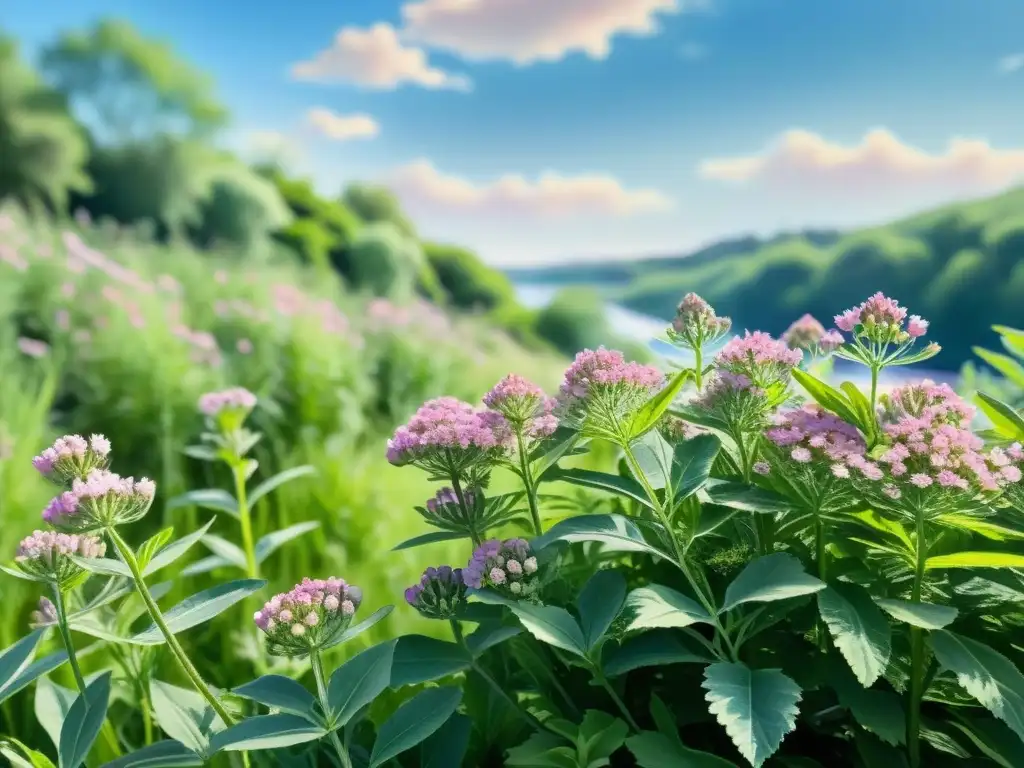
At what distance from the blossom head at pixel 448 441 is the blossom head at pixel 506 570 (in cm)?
6

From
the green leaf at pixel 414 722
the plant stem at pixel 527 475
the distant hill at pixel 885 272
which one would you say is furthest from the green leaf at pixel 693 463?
the distant hill at pixel 885 272

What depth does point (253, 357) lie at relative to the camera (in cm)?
280

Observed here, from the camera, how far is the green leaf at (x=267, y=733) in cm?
48

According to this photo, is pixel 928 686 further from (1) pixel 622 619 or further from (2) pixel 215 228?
(2) pixel 215 228

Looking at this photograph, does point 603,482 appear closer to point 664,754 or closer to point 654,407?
point 654,407

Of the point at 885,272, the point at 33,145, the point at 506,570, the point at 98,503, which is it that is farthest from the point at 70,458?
the point at 885,272

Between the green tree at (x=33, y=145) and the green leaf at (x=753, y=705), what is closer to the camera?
the green leaf at (x=753, y=705)

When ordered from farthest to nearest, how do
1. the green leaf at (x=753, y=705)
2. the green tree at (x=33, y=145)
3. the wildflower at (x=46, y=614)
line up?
the green tree at (x=33, y=145) → the wildflower at (x=46, y=614) → the green leaf at (x=753, y=705)

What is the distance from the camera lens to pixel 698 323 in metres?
0.62

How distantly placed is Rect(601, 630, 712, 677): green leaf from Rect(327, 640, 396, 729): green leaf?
15cm

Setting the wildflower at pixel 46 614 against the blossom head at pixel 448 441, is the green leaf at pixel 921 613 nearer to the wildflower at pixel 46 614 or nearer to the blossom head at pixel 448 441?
the blossom head at pixel 448 441

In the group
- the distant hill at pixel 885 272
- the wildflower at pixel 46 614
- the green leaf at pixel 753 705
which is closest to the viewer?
the green leaf at pixel 753 705

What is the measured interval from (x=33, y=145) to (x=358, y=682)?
8.42m

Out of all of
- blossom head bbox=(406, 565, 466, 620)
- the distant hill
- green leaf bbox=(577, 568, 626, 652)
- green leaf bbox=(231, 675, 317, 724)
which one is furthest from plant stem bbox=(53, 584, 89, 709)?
the distant hill
